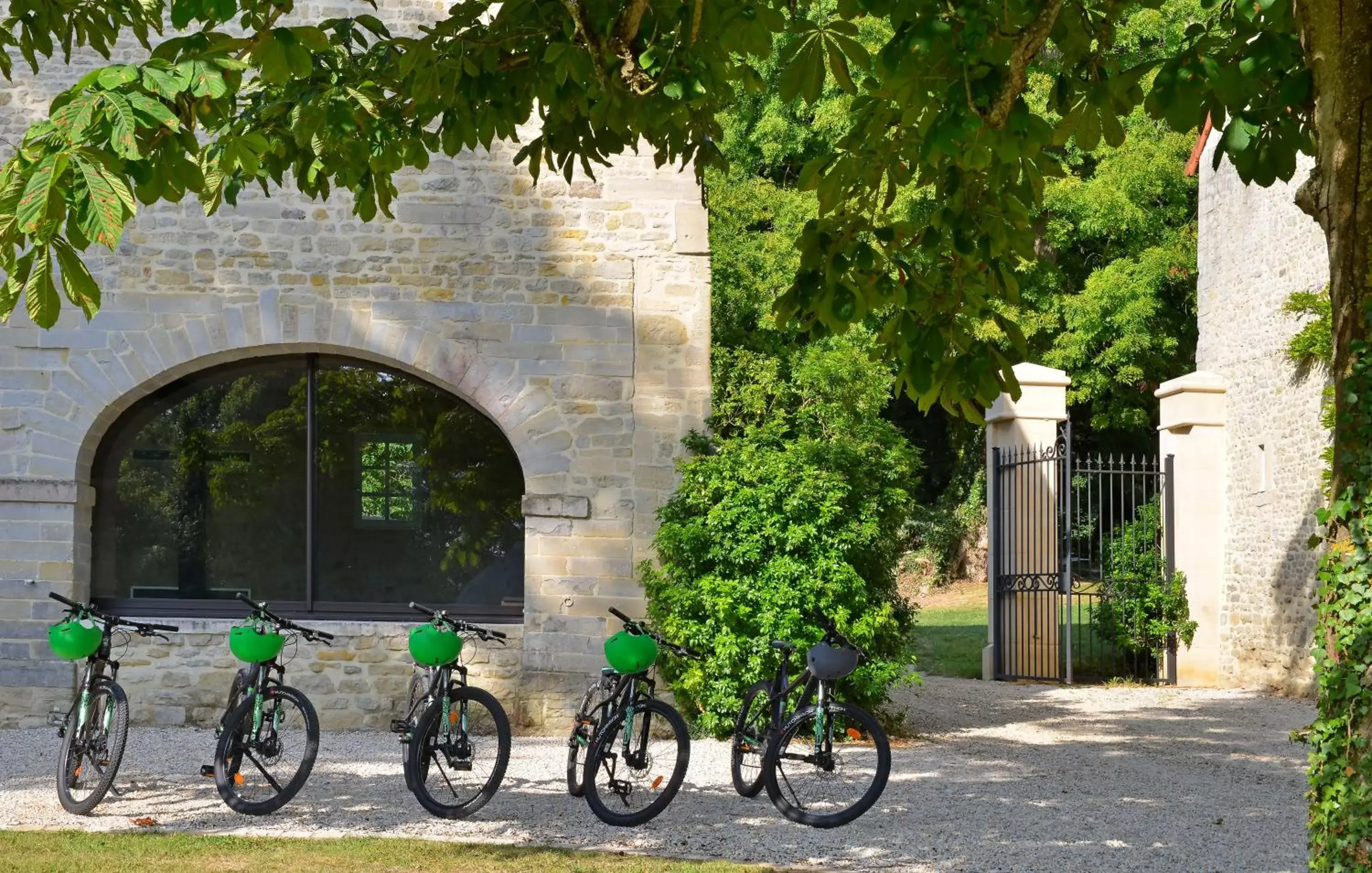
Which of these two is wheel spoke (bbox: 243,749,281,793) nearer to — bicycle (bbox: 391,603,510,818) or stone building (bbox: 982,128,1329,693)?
bicycle (bbox: 391,603,510,818)

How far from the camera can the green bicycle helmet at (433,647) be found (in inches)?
251

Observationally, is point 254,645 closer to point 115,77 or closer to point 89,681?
point 89,681

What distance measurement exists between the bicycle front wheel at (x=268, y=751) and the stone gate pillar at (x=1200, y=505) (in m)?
9.36

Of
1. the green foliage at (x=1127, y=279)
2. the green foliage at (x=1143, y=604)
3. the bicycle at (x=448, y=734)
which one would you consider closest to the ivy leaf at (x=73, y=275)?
the bicycle at (x=448, y=734)

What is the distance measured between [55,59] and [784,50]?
667 cm

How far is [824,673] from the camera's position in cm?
652

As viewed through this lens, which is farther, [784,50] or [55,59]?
[55,59]

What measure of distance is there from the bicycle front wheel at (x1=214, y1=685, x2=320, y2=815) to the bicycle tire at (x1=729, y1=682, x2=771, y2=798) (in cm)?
192

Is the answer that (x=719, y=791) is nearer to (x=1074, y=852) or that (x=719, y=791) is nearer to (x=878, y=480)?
(x=1074, y=852)

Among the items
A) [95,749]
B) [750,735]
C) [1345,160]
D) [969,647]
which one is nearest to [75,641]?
[95,749]

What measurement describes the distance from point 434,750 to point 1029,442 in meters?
8.29

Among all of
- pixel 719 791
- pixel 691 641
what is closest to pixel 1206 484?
pixel 691 641

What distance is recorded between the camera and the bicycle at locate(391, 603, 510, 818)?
6305mm

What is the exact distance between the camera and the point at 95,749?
6.44 metres
